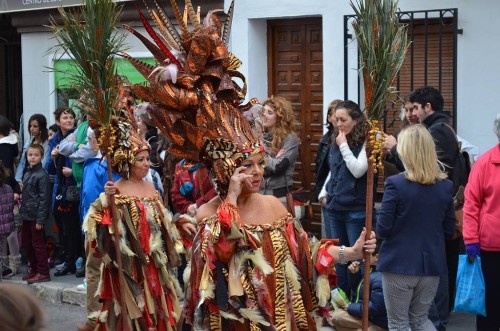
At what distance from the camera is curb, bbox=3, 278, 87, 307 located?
10.5 m

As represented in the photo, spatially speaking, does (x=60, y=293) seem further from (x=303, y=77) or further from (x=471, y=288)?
(x=471, y=288)

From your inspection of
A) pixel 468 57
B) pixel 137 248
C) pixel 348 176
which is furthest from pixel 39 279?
pixel 468 57

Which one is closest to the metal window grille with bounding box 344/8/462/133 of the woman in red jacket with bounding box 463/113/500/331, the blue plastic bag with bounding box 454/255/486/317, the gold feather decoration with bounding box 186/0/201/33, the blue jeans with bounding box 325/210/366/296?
the blue jeans with bounding box 325/210/366/296

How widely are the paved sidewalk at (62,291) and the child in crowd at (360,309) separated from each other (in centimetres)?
325

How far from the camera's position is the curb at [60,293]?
1046 centimetres

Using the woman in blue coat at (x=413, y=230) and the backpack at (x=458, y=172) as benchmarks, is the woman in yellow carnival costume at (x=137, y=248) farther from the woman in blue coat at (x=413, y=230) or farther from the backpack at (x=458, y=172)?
the backpack at (x=458, y=172)

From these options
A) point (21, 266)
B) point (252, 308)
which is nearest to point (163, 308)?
point (252, 308)

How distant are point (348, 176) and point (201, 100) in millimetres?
3226

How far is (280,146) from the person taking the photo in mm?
9828

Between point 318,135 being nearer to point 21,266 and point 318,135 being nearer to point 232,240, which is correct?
point 21,266

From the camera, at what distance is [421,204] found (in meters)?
7.11

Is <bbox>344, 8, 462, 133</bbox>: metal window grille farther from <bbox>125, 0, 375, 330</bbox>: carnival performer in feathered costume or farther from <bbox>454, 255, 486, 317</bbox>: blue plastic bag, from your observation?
<bbox>125, 0, 375, 330</bbox>: carnival performer in feathered costume

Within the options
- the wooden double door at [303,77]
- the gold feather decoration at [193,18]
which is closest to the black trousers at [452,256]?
the wooden double door at [303,77]

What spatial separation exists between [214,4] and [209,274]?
7339mm
